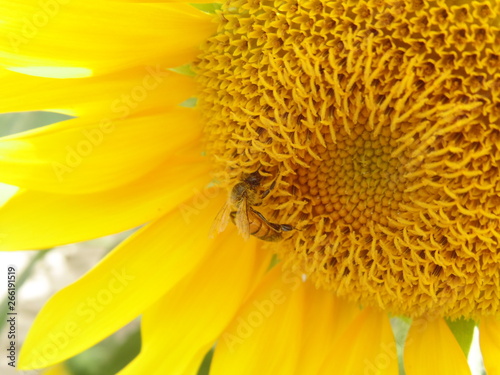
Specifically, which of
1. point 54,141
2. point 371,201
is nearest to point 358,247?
point 371,201

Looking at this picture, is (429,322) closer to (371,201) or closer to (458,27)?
(371,201)

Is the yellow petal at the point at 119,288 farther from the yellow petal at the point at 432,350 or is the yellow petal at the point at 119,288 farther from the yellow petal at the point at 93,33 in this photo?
the yellow petal at the point at 432,350

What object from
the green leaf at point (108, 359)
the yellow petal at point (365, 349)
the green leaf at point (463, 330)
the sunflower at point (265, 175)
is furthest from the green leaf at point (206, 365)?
the green leaf at point (463, 330)

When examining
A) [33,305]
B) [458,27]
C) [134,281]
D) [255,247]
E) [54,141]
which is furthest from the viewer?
[33,305]
